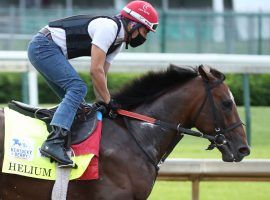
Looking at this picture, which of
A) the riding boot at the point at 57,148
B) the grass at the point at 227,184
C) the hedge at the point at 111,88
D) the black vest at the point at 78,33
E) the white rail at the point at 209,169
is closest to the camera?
the riding boot at the point at 57,148

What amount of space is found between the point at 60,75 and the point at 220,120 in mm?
1237

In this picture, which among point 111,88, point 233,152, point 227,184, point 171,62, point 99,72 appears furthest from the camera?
point 111,88

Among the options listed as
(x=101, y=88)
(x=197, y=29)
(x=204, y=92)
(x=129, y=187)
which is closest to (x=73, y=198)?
(x=129, y=187)

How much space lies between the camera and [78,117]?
6.02 m

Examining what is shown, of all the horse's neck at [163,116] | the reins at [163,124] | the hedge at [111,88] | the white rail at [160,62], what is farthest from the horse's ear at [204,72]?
the hedge at [111,88]

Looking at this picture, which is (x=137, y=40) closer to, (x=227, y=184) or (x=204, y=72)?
(x=204, y=72)

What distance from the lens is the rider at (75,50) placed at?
5820 millimetres

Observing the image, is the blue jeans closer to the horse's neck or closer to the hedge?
the horse's neck

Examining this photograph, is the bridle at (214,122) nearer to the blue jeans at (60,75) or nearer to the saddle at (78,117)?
the saddle at (78,117)

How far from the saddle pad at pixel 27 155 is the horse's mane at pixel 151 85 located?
56cm

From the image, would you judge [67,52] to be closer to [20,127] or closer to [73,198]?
[20,127]

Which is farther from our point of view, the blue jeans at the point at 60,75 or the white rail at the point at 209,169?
the white rail at the point at 209,169

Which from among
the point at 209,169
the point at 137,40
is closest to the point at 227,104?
the point at 137,40

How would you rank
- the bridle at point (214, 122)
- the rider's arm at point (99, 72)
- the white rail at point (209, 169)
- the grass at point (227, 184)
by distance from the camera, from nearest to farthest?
the rider's arm at point (99, 72) → the bridle at point (214, 122) → the white rail at point (209, 169) → the grass at point (227, 184)
